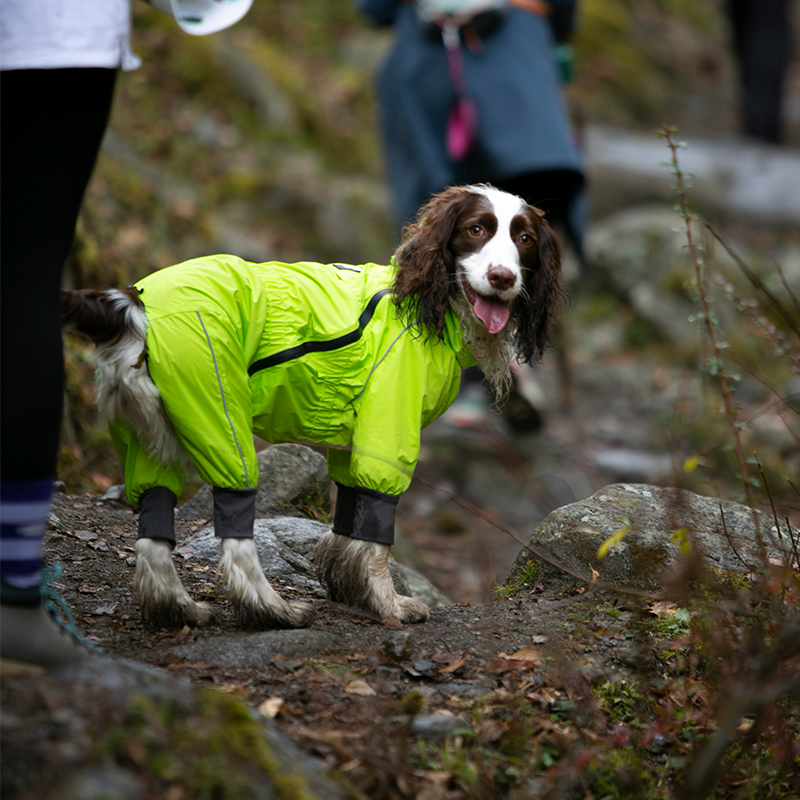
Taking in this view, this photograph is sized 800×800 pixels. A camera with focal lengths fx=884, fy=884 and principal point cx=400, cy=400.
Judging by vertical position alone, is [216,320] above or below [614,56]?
below

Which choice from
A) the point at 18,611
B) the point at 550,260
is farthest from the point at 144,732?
the point at 550,260

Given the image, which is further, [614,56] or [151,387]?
[614,56]

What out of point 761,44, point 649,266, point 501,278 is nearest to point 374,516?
point 501,278

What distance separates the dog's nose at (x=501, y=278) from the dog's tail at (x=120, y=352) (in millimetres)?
1198

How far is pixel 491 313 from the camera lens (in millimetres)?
3215

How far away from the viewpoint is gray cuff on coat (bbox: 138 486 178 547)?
9.54 ft

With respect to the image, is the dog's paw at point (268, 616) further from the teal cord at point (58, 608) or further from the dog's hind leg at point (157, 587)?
the teal cord at point (58, 608)

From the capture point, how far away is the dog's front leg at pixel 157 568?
9.54ft

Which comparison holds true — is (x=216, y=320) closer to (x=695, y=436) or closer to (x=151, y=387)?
(x=151, y=387)

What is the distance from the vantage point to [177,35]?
10289 millimetres

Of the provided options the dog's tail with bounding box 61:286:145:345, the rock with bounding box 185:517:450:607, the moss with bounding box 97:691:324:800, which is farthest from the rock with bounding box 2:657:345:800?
the rock with bounding box 185:517:450:607

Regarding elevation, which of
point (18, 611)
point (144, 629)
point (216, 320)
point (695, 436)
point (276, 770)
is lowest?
point (695, 436)

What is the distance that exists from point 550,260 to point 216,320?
1279 mm

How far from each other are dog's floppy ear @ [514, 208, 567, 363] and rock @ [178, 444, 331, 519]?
151 centimetres
